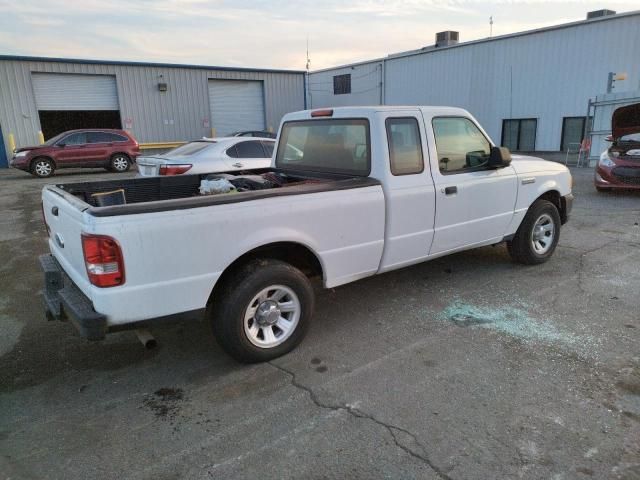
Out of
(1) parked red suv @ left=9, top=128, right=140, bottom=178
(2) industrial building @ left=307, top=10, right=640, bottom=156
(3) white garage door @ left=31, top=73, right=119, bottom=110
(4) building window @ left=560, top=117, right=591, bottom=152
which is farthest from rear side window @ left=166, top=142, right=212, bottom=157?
(3) white garage door @ left=31, top=73, right=119, bottom=110

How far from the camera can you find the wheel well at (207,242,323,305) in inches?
139

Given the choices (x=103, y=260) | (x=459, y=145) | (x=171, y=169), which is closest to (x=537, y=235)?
(x=459, y=145)

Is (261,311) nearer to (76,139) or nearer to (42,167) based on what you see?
(42,167)

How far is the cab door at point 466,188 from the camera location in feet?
15.1

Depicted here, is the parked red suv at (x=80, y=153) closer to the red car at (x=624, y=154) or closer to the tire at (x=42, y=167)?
the tire at (x=42, y=167)

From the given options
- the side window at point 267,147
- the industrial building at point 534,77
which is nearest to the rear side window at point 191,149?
the side window at point 267,147

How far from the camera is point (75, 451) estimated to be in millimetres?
2740

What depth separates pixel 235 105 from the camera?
94.0 ft

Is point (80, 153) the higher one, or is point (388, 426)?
point (80, 153)

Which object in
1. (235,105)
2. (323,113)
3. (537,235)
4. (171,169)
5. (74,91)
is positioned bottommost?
(537,235)

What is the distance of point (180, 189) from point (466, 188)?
2.83 meters

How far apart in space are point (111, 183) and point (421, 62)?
75.6 ft

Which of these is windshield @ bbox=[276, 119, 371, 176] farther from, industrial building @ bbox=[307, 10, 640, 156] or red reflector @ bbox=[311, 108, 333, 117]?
industrial building @ bbox=[307, 10, 640, 156]

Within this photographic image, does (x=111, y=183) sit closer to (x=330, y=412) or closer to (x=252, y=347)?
(x=252, y=347)
